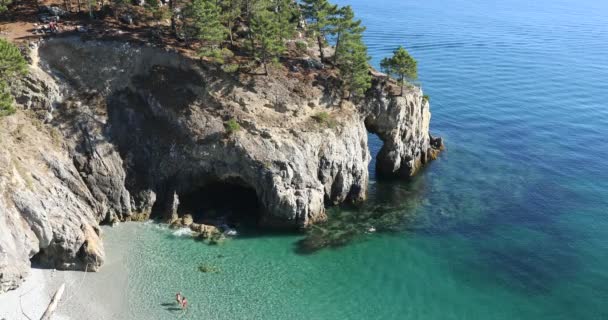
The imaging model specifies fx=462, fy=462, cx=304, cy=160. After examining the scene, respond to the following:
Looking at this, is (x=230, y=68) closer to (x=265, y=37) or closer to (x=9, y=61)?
(x=265, y=37)

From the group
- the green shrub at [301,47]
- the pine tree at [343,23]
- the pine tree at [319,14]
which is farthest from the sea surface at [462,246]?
the pine tree at [319,14]

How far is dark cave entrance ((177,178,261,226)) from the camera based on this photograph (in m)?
53.0

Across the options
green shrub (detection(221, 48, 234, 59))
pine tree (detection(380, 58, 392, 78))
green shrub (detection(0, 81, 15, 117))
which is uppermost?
green shrub (detection(221, 48, 234, 59))

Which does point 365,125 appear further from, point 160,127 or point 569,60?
point 569,60

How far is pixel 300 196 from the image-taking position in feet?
169

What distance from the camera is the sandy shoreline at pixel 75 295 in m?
37.6

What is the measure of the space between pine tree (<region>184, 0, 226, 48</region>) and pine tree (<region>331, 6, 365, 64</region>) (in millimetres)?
15207

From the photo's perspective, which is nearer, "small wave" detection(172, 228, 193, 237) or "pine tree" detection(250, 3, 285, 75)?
"small wave" detection(172, 228, 193, 237)

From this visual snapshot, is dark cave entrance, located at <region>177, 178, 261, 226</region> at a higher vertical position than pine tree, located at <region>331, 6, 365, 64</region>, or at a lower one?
lower

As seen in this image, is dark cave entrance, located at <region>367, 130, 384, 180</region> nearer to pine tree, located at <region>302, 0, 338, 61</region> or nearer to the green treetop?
the green treetop

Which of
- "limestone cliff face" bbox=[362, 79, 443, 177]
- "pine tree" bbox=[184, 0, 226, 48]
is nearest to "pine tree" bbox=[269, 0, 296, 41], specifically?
"pine tree" bbox=[184, 0, 226, 48]

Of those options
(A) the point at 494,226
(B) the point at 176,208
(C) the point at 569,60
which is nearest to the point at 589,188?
(A) the point at 494,226

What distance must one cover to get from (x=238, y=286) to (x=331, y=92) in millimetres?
28564

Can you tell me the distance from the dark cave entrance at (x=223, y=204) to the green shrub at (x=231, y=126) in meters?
5.60
